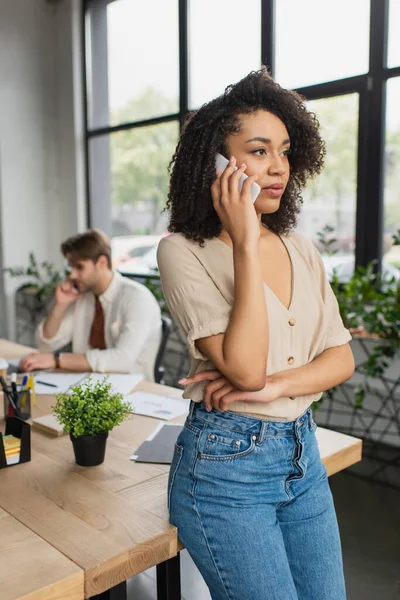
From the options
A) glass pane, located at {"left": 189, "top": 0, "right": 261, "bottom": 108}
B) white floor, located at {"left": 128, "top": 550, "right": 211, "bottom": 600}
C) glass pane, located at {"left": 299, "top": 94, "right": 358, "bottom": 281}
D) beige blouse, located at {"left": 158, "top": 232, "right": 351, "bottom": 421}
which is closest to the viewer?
Result: beige blouse, located at {"left": 158, "top": 232, "right": 351, "bottom": 421}

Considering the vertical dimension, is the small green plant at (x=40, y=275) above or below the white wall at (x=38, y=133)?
below

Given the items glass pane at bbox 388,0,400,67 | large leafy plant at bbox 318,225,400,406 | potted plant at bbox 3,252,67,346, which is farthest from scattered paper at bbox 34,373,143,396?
potted plant at bbox 3,252,67,346

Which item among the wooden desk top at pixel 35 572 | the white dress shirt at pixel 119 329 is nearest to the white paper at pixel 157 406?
the white dress shirt at pixel 119 329

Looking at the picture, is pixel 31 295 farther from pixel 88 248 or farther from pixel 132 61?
pixel 88 248

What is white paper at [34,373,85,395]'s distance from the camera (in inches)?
88.2

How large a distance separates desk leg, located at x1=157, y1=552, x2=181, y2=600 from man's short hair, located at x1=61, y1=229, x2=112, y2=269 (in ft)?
6.10

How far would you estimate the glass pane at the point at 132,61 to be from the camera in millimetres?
4867

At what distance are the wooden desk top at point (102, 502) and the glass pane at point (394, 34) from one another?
2.65 meters

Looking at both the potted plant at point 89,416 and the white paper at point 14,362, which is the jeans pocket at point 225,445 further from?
the white paper at point 14,362

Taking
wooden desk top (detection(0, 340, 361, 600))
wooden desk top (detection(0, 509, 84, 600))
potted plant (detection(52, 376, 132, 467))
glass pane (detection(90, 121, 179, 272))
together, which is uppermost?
glass pane (detection(90, 121, 179, 272))

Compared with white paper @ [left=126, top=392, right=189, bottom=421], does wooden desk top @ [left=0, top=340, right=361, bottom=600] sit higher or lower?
lower

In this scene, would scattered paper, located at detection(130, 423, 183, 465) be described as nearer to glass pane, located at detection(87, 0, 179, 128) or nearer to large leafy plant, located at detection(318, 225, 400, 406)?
large leafy plant, located at detection(318, 225, 400, 406)

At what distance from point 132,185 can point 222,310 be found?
14.5 feet

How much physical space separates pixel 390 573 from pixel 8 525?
67.7 inches
